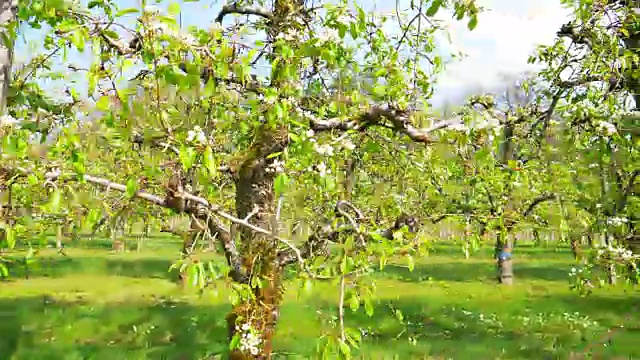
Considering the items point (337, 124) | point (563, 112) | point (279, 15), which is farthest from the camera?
point (563, 112)

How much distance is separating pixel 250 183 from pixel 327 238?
54.6 inches

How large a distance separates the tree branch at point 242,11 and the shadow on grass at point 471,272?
17762 millimetres

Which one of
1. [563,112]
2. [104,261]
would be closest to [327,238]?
[563,112]

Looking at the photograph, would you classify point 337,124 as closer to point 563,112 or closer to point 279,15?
point 279,15

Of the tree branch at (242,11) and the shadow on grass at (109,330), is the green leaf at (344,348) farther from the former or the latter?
the shadow on grass at (109,330)

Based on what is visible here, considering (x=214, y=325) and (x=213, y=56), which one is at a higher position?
(x=213, y=56)

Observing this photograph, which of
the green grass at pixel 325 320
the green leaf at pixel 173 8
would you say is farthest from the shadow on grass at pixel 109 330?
the green leaf at pixel 173 8

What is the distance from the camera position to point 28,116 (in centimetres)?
573

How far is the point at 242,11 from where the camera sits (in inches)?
303

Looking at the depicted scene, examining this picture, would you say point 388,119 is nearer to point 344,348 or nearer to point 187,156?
point 187,156

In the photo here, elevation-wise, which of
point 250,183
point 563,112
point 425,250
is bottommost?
point 425,250

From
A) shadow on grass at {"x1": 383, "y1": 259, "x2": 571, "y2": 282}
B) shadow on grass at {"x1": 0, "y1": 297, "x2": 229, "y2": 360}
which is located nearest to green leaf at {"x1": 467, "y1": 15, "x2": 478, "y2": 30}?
shadow on grass at {"x1": 0, "y1": 297, "x2": 229, "y2": 360}

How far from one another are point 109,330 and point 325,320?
7410 mm

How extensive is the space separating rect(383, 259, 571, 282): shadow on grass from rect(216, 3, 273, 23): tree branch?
17762 millimetres
